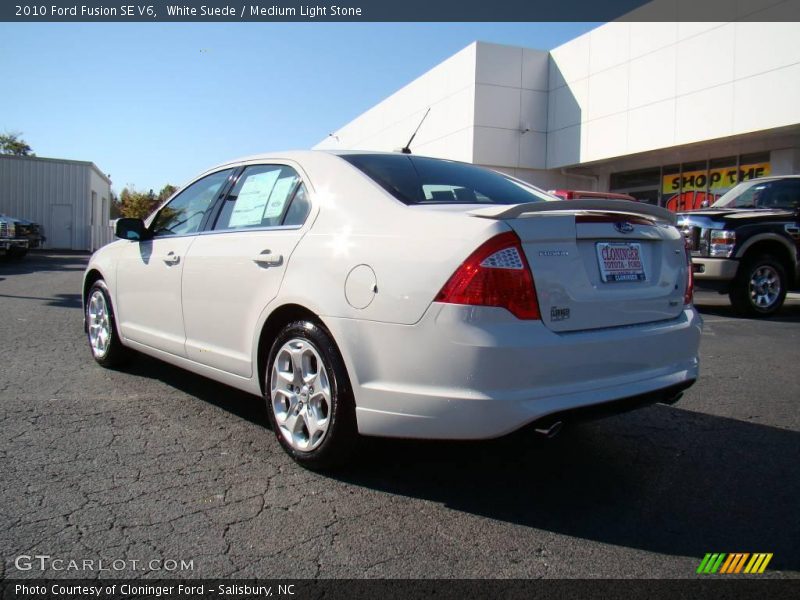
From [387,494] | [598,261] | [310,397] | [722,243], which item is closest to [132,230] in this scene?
[310,397]

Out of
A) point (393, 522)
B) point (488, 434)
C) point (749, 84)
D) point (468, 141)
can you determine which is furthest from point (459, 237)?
point (468, 141)

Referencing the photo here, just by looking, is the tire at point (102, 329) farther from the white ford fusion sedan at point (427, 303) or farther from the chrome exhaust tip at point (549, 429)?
the chrome exhaust tip at point (549, 429)

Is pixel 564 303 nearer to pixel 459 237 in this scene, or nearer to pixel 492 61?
pixel 459 237

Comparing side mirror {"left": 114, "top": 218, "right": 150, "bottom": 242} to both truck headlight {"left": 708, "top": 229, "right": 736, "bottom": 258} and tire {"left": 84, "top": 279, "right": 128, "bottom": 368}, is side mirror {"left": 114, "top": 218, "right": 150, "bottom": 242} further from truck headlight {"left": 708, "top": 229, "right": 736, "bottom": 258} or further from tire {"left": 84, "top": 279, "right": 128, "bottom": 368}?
truck headlight {"left": 708, "top": 229, "right": 736, "bottom": 258}

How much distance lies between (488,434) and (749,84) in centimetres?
1813

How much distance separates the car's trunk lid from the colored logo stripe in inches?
38.3

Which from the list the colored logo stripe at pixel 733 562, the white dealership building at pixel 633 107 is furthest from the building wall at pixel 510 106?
the colored logo stripe at pixel 733 562

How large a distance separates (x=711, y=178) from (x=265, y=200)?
19.7 meters

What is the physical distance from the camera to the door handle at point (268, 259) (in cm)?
329

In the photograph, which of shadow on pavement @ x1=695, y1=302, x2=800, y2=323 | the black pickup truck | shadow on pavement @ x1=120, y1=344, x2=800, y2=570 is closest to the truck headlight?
the black pickup truck

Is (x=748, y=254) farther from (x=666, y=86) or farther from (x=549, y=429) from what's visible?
(x=666, y=86)

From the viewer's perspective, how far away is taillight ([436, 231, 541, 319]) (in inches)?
99.7

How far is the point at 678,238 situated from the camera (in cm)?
330

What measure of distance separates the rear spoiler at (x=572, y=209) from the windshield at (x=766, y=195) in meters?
7.52
